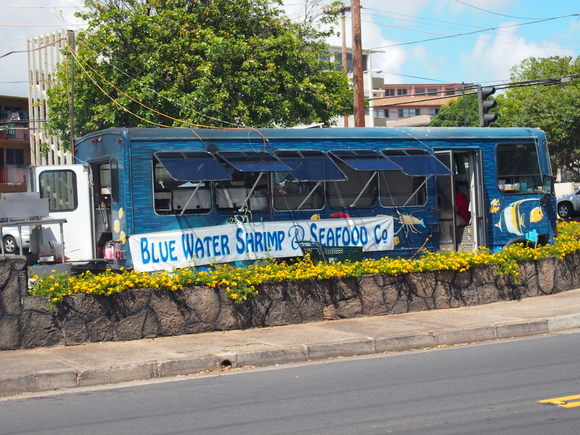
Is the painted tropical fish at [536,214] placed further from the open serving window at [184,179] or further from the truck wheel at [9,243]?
the truck wheel at [9,243]

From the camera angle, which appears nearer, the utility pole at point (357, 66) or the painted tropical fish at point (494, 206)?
the painted tropical fish at point (494, 206)

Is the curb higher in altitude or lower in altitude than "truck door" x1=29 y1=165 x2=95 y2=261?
lower

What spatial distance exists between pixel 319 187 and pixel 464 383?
257 inches

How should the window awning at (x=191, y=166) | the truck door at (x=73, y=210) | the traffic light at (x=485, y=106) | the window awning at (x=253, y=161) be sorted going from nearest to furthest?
1. the window awning at (x=191, y=166)
2. the window awning at (x=253, y=161)
3. the truck door at (x=73, y=210)
4. the traffic light at (x=485, y=106)

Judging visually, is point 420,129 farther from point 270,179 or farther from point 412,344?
point 412,344

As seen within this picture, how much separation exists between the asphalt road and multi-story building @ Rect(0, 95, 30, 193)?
42.7 meters

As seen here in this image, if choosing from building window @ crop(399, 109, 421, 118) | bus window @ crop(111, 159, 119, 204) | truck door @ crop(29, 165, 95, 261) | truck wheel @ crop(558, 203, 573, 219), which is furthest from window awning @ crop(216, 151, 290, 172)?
building window @ crop(399, 109, 421, 118)

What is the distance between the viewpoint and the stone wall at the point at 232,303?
28.9ft

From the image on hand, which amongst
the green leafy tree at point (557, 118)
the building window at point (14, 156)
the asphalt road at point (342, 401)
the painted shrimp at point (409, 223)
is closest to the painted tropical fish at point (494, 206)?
the painted shrimp at point (409, 223)

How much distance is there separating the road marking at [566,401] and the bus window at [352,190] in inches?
287

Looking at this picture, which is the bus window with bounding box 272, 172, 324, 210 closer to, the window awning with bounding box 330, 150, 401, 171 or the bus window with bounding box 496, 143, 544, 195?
the window awning with bounding box 330, 150, 401, 171

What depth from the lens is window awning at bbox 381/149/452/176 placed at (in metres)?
13.5

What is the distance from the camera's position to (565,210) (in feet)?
107

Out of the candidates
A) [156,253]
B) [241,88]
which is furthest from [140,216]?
[241,88]
